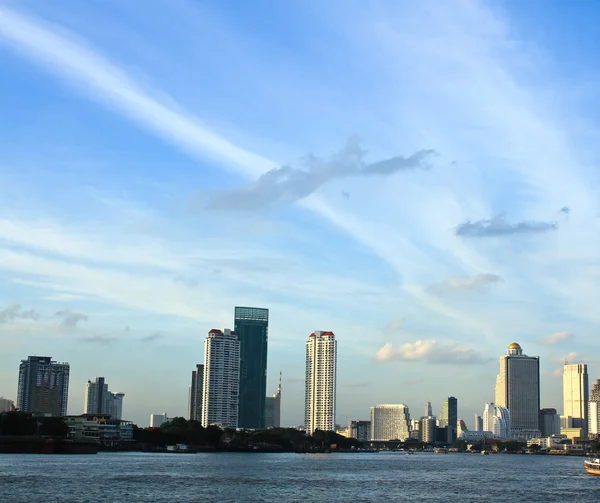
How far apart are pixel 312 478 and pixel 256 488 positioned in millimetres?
26342

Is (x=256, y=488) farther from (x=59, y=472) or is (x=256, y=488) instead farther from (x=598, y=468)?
(x=598, y=468)

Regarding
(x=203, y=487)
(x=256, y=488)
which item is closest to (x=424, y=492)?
(x=256, y=488)

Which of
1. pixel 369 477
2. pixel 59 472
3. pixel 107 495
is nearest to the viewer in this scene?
pixel 107 495

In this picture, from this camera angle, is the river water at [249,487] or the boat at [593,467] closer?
the river water at [249,487]

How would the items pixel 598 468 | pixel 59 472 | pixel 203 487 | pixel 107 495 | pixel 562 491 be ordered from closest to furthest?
pixel 107 495 → pixel 203 487 → pixel 562 491 → pixel 59 472 → pixel 598 468

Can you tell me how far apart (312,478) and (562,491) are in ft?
126

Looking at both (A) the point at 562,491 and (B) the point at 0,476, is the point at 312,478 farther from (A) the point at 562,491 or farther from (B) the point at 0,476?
(B) the point at 0,476

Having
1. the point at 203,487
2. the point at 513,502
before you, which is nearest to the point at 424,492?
the point at 513,502

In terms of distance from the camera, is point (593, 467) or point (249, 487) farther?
point (593, 467)

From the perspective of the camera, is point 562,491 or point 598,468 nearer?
point 562,491

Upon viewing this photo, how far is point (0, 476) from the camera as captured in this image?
111 metres

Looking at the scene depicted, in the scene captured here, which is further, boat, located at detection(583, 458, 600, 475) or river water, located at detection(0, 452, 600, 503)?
boat, located at detection(583, 458, 600, 475)

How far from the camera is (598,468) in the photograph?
156 meters

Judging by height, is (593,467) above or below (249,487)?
above
